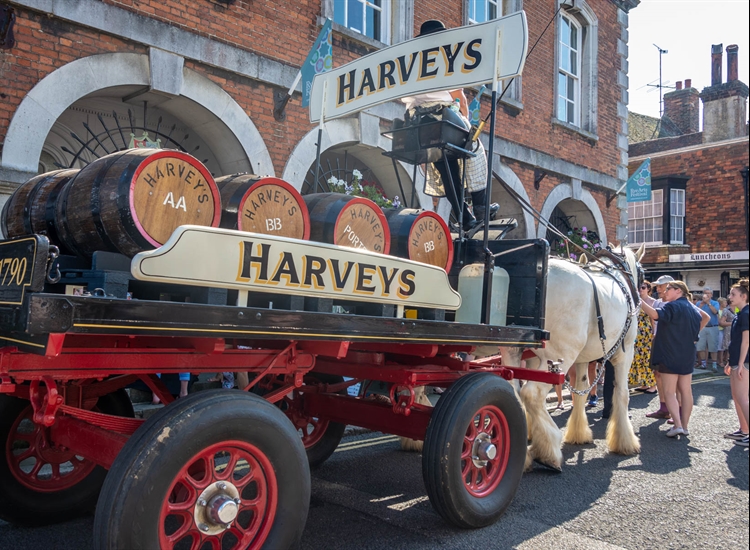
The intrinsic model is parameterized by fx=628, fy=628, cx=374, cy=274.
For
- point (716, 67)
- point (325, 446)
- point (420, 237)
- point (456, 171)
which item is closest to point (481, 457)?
point (420, 237)

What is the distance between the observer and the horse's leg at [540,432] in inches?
196

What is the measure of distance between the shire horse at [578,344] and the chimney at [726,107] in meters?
17.7

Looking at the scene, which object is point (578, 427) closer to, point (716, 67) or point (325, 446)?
point (325, 446)

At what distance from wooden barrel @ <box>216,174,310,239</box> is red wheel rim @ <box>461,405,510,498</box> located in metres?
1.51

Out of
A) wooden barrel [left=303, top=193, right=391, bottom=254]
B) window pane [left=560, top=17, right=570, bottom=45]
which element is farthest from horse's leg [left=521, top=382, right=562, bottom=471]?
window pane [left=560, top=17, right=570, bottom=45]

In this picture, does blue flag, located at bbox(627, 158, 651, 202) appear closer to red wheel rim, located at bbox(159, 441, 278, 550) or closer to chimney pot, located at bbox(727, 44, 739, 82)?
chimney pot, located at bbox(727, 44, 739, 82)

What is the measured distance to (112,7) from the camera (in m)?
6.45

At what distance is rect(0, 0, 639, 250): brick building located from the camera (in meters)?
6.00

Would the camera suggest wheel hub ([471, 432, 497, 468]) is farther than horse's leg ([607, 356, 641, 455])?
No

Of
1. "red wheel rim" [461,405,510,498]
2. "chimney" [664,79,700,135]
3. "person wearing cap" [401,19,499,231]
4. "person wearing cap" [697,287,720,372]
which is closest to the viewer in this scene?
"red wheel rim" [461,405,510,498]

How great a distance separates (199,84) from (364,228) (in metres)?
4.53

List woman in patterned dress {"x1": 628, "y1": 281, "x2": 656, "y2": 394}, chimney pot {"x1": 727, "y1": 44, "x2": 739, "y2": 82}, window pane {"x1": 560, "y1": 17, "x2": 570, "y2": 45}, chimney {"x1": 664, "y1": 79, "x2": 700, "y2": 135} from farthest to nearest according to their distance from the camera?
1. chimney {"x1": 664, "y1": 79, "x2": 700, "y2": 135}
2. chimney pot {"x1": 727, "y1": 44, "x2": 739, "y2": 82}
3. window pane {"x1": 560, "y1": 17, "x2": 570, "y2": 45}
4. woman in patterned dress {"x1": 628, "y1": 281, "x2": 656, "y2": 394}

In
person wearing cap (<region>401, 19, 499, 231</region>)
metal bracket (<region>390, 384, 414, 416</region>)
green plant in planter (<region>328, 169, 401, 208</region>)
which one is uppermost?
green plant in planter (<region>328, 169, 401, 208</region>)

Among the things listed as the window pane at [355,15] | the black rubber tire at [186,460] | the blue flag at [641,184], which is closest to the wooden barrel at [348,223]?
the black rubber tire at [186,460]
